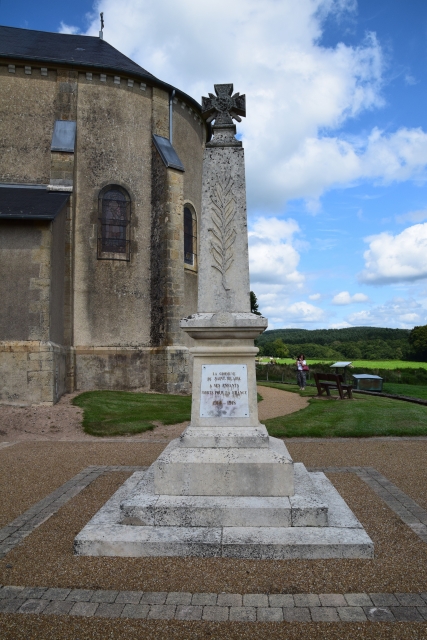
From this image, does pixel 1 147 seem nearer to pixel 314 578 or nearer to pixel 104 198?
pixel 104 198

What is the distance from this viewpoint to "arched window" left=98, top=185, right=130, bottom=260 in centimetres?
1491

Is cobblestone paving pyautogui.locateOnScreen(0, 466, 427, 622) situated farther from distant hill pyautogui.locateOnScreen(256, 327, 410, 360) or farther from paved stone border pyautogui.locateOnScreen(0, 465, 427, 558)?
distant hill pyautogui.locateOnScreen(256, 327, 410, 360)

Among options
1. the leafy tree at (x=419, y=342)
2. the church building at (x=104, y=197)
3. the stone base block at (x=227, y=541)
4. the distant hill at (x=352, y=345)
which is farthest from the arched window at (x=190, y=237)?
the leafy tree at (x=419, y=342)

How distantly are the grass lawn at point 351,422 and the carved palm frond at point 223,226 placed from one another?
5.27m

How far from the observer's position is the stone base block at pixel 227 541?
3.49 metres

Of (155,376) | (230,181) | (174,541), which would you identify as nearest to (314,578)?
(174,541)

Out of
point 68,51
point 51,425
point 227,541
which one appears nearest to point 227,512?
point 227,541

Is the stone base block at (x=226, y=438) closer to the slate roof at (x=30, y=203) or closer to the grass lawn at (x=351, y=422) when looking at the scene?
the grass lawn at (x=351, y=422)

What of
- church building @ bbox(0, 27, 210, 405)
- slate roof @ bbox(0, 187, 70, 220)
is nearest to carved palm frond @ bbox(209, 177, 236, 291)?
slate roof @ bbox(0, 187, 70, 220)

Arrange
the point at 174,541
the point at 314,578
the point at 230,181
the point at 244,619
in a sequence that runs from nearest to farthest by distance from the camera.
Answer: the point at 244,619
the point at 314,578
the point at 174,541
the point at 230,181

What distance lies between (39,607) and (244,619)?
1.30 m

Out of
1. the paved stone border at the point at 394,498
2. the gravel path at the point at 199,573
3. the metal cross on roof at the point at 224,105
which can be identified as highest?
the metal cross on roof at the point at 224,105

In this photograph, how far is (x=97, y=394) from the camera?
13250mm

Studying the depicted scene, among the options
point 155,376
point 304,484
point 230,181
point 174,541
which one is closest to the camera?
point 174,541
